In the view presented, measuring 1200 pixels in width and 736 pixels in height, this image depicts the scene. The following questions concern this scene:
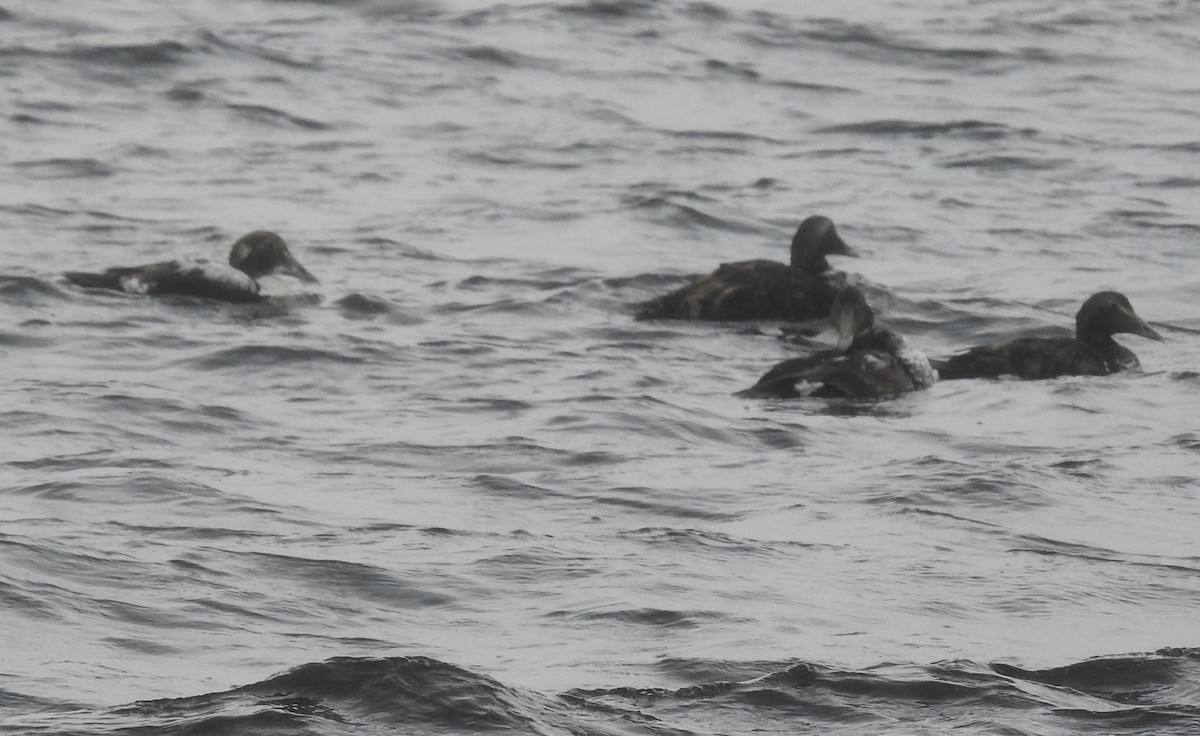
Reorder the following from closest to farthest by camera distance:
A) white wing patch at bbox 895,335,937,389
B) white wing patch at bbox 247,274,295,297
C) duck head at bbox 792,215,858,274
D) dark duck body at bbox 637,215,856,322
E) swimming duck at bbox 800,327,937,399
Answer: swimming duck at bbox 800,327,937,399, white wing patch at bbox 895,335,937,389, dark duck body at bbox 637,215,856,322, white wing patch at bbox 247,274,295,297, duck head at bbox 792,215,858,274

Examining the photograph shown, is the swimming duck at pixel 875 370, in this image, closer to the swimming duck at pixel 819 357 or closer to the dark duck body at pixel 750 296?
the swimming duck at pixel 819 357

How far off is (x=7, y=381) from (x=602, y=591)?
4216 mm

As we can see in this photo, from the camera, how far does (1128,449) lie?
30.6 ft

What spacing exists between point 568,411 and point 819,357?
141 cm

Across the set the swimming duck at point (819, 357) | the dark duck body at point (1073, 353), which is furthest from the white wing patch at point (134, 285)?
the dark duck body at point (1073, 353)

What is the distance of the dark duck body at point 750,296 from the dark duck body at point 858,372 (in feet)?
4.23

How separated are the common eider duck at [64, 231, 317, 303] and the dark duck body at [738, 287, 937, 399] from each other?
10.7ft

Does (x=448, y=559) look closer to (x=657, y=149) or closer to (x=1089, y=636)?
(x=1089, y=636)

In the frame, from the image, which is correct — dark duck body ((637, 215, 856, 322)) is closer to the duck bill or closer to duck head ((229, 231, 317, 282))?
the duck bill

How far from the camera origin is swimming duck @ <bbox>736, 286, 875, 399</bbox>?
10.4m

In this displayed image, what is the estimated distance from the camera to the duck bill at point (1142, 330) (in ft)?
39.1

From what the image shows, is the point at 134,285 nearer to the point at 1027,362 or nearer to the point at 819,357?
the point at 819,357

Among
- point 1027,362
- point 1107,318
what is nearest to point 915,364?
point 1027,362

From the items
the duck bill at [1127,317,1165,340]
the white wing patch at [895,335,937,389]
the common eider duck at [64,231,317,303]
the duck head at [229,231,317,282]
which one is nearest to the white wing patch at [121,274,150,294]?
the common eider duck at [64,231,317,303]
